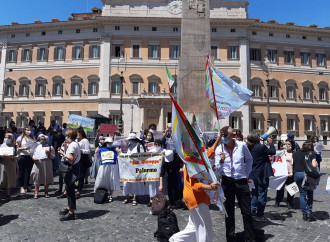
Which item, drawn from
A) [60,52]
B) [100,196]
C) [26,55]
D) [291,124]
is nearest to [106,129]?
[100,196]

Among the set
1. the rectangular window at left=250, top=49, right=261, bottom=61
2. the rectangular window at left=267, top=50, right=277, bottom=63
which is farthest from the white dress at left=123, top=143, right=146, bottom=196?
the rectangular window at left=267, top=50, right=277, bottom=63

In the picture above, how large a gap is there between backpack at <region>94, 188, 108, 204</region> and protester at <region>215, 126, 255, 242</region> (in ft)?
10.2

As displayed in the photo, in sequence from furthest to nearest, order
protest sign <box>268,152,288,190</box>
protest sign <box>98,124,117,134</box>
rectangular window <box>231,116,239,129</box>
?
rectangular window <box>231,116,239,129</box> → protest sign <box>98,124,117,134</box> → protest sign <box>268,152,288,190</box>

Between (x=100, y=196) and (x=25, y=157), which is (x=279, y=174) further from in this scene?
(x=25, y=157)

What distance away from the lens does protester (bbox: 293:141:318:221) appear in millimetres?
4691

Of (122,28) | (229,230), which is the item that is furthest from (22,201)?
(122,28)

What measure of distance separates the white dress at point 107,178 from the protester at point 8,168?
1859mm

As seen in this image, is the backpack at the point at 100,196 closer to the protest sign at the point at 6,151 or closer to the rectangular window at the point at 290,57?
the protest sign at the point at 6,151

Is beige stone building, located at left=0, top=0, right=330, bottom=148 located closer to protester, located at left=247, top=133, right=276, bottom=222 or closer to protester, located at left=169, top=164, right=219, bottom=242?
protester, located at left=247, top=133, right=276, bottom=222

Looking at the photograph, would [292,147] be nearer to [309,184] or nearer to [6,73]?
[309,184]

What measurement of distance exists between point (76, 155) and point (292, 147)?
4600mm

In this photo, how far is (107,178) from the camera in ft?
19.8

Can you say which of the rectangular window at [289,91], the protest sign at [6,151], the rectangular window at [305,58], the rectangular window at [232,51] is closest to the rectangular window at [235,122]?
the rectangular window at [232,51]

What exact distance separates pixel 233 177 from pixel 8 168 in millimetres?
5017
